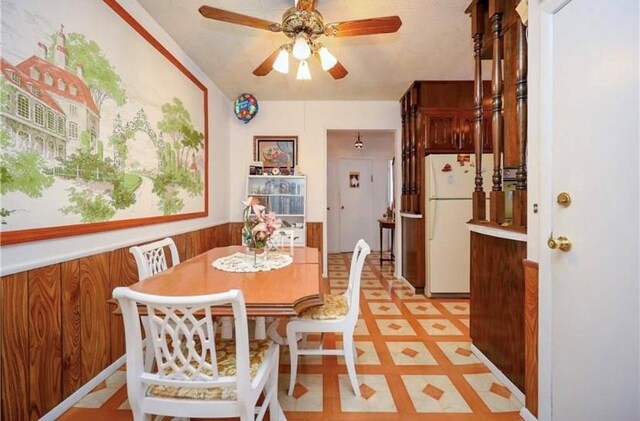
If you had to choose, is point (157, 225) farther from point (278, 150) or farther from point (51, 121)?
point (278, 150)

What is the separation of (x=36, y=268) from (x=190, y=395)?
105 centimetres

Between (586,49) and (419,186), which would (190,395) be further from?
(419,186)

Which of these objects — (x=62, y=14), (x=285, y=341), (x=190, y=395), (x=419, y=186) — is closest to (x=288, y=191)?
(x=419, y=186)

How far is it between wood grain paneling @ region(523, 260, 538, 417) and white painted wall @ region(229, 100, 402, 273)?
3.14 meters

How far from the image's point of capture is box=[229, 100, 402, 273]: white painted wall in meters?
4.50

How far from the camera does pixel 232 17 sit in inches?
72.4

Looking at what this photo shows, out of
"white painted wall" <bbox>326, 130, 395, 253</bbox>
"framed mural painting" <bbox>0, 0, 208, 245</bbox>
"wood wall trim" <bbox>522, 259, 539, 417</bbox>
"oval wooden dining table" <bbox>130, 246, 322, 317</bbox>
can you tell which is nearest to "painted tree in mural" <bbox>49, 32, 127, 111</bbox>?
"framed mural painting" <bbox>0, 0, 208, 245</bbox>

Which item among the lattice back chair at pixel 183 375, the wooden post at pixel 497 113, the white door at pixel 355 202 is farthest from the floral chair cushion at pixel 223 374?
the white door at pixel 355 202

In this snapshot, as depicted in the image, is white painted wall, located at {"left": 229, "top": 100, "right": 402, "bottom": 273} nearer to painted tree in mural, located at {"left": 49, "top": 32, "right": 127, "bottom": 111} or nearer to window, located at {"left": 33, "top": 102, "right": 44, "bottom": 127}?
painted tree in mural, located at {"left": 49, "top": 32, "right": 127, "bottom": 111}

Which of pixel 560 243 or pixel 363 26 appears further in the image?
pixel 363 26

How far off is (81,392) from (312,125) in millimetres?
3826

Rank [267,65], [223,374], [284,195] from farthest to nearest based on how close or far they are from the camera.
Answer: [284,195]
[267,65]
[223,374]

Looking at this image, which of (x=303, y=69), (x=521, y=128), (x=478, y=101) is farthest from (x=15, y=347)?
(x=478, y=101)

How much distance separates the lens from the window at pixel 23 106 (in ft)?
4.55
